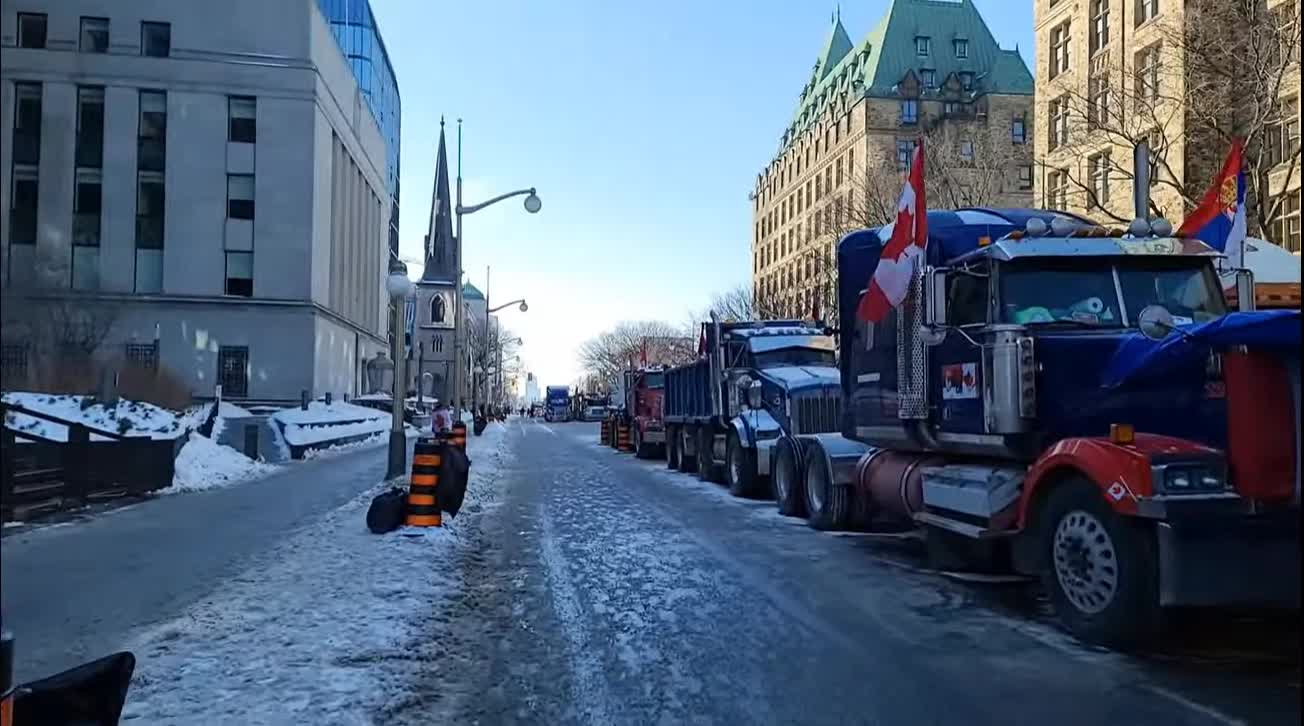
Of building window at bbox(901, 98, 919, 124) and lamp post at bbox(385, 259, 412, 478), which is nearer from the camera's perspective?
lamp post at bbox(385, 259, 412, 478)

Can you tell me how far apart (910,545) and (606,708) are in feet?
22.8

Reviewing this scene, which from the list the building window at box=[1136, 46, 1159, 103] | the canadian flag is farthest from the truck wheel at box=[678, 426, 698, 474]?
the building window at box=[1136, 46, 1159, 103]

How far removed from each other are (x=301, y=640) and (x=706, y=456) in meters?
14.8

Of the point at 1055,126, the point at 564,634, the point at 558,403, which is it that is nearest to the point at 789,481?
the point at 564,634

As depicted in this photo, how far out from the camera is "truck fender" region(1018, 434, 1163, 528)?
6.10 meters

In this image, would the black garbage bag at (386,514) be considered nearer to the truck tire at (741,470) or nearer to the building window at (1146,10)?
the truck tire at (741,470)

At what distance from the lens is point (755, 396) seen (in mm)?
17406

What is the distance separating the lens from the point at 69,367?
425 cm

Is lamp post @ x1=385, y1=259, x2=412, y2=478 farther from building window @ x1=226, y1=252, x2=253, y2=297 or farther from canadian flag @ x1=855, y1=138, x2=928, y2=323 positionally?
building window @ x1=226, y1=252, x2=253, y2=297

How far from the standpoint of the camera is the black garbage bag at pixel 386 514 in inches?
459

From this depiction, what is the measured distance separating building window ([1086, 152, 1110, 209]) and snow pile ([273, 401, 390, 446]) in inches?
843

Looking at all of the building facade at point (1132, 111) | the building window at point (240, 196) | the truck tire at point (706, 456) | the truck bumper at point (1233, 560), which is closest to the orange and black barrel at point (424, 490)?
the truck bumper at point (1233, 560)

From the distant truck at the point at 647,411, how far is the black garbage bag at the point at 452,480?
1546 centimetres

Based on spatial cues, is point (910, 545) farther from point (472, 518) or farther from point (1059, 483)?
point (472, 518)
